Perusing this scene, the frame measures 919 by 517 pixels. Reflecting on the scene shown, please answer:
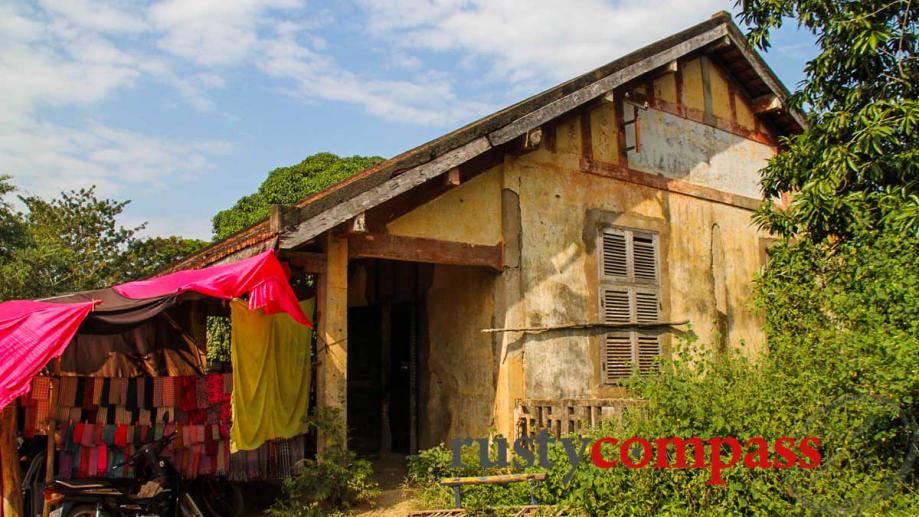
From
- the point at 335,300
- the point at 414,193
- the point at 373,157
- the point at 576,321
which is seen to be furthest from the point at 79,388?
the point at 373,157

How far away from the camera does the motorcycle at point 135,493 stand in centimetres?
554

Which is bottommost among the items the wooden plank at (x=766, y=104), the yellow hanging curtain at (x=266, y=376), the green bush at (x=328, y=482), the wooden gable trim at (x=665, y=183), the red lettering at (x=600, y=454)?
the green bush at (x=328, y=482)

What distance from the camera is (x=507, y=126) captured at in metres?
7.81

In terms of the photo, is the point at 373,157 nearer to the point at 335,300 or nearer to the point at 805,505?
the point at 335,300

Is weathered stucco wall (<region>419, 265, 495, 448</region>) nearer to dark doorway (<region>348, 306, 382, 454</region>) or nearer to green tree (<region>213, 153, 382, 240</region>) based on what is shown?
dark doorway (<region>348, 306, 382, 454</region>)

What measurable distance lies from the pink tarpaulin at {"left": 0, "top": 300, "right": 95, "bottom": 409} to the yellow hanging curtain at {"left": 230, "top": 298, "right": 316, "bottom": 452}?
4.15 feet

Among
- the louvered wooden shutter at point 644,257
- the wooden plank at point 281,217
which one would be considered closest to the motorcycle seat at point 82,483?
the wooden plank at point 281,217

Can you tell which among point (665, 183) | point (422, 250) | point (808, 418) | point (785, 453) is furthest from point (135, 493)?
point (665, 183)

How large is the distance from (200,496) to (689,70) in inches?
330

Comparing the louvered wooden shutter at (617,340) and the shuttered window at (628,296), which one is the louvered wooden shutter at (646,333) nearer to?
the shuttered window at (628,296)

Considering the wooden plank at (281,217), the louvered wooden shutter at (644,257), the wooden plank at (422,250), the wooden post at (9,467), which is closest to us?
the wooden post at (9,467)

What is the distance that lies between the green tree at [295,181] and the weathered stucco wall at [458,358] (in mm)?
13946

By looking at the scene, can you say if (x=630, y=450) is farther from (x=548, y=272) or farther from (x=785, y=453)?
(x=548, y=272)

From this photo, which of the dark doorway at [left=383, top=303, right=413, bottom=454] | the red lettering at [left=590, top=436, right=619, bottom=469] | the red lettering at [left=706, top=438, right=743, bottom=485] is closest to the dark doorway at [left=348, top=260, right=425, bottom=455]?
the dark doorway at [left=383, top=303, right=413, bottom=454]
